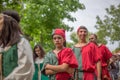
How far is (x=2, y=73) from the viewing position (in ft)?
13.6

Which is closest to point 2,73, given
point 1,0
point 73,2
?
point 1,0

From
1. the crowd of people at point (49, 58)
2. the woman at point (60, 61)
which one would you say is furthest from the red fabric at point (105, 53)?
the woman at point (60, 61)

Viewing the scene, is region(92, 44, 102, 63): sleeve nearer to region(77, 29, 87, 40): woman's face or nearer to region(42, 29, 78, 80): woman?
region(77, 29, 87, 40): woman's face

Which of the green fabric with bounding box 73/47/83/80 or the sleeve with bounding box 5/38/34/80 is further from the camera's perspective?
the green fabric with bounding box 73/47/83/80

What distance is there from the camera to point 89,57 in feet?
25.4

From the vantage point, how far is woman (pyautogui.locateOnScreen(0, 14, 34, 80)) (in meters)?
4.13

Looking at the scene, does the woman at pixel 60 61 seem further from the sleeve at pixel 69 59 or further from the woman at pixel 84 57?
the woman at pixel 84 57

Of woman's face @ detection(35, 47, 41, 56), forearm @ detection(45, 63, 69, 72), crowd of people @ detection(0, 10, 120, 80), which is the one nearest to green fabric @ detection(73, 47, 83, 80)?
crowd of people @ detection(0, 10, 120, 80)

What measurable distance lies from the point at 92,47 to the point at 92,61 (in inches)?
10.0

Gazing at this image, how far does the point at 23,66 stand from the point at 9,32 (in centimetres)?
37

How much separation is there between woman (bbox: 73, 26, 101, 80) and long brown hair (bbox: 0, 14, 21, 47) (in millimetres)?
3505

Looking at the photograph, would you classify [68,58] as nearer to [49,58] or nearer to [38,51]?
[49,58]

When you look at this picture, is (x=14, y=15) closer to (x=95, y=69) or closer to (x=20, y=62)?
(x=20, y=62)

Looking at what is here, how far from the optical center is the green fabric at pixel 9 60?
4.14 meters
